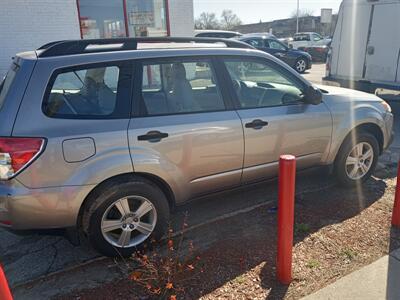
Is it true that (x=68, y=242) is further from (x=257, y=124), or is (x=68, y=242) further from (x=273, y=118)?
(x=273, y=118)

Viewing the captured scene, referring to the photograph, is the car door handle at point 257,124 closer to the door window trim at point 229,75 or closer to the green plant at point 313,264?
the door window trim at point 229,75

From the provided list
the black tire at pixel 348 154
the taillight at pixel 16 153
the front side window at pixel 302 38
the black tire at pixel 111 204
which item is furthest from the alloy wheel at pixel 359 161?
the front side window at pixel 302 38

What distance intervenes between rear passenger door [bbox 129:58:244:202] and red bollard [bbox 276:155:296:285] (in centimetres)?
92

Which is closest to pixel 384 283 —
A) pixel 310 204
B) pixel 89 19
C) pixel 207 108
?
pixel 310 204

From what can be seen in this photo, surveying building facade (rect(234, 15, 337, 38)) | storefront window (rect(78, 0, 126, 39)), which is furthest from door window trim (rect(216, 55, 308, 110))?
building facade (rect(234, 15, 337, 38))

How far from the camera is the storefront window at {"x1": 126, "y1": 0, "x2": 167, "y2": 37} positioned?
33.2 ft

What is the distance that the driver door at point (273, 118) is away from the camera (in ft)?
11.5

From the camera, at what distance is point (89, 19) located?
9.62m

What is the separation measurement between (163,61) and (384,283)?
2544 mm

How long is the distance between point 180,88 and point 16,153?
4.89 ft

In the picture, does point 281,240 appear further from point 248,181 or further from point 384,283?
point 248,181

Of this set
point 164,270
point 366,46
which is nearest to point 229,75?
point 164,270

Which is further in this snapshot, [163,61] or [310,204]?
[310,204]

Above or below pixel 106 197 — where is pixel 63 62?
above
